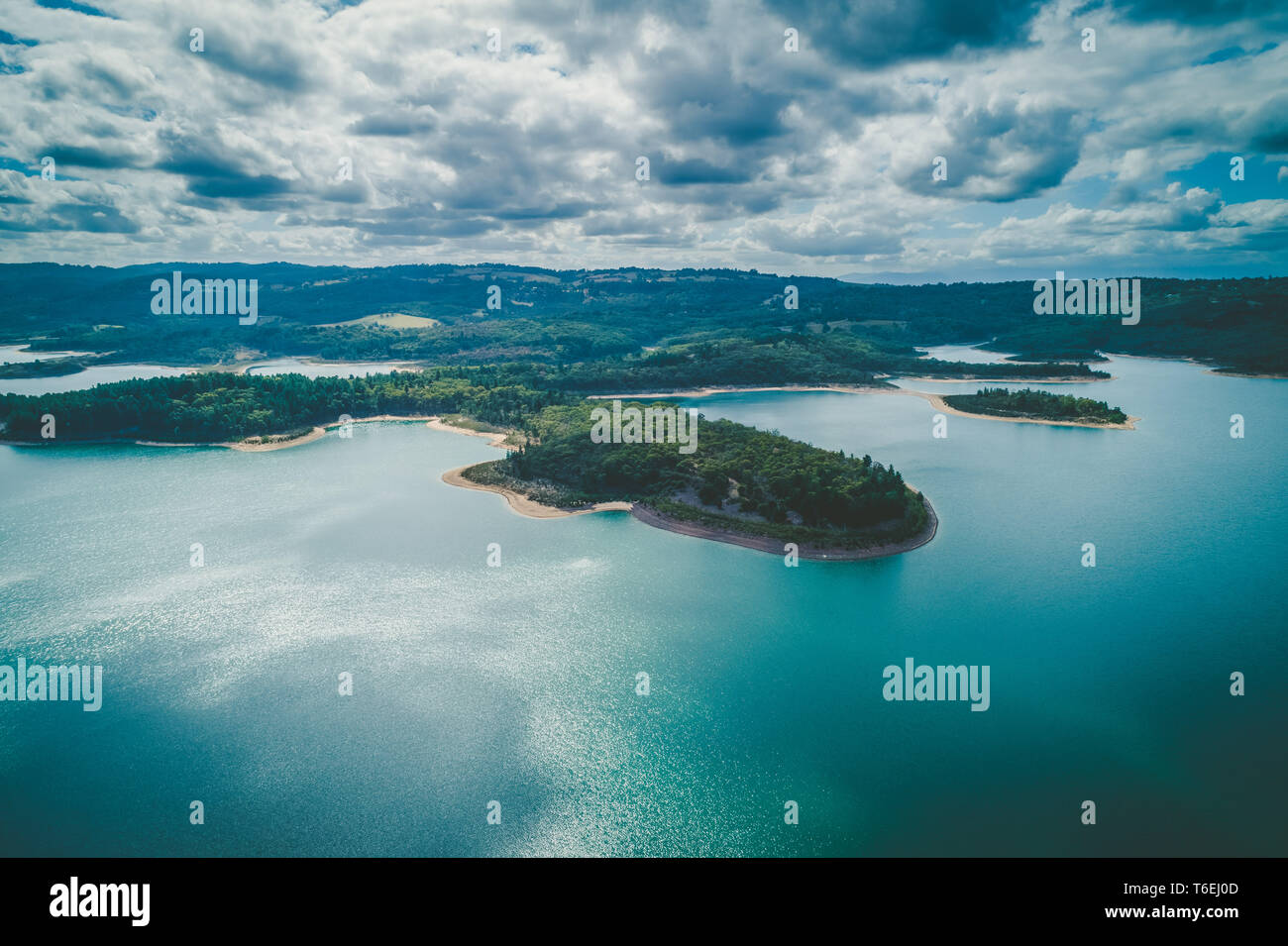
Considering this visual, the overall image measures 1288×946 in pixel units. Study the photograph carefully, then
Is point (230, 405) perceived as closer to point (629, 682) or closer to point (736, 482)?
point (736, 482)

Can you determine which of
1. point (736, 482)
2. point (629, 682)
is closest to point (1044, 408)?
point (736, 482)

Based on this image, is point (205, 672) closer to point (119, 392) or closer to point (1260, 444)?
point (119, 392)

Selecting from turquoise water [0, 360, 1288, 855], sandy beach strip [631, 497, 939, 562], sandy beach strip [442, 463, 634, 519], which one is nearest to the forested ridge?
sandy beach strip [631, 497, 939, 562]

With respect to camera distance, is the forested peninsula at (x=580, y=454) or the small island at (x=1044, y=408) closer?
the forested peninsula at (x=580, y=454)

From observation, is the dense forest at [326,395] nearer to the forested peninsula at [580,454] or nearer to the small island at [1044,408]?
the forested peninsula at [580,454]

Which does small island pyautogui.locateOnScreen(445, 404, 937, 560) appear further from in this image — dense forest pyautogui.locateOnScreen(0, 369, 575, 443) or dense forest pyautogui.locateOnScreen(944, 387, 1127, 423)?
dense forest pyautogui.locateOnScreen(944, 387, 1127, 423)

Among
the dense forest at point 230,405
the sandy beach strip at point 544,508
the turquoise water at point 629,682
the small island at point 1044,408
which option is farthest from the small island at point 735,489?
the small island at point 1044,408
